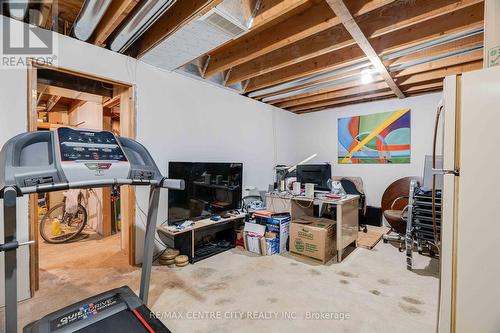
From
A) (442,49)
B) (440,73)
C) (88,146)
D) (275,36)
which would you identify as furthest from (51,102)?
(440,73)

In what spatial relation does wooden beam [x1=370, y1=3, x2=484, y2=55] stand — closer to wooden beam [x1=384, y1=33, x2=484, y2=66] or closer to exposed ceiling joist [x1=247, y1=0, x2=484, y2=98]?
exposed ceiling joist [x1=247, y1=0, x2=484, y2=98]

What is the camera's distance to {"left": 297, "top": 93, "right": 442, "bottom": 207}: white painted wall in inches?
166

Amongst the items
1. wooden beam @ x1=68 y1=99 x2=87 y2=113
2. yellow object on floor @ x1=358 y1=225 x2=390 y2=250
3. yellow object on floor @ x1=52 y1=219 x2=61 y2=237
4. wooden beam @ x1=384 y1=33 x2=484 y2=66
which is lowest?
yellow object on floor @ x1=358 y1=225 x2=390 y2=250

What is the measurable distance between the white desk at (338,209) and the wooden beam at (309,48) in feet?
5.83

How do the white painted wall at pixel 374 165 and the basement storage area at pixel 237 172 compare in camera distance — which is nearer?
the basement storage area at pixel 237 172

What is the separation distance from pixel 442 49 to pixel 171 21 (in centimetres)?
299

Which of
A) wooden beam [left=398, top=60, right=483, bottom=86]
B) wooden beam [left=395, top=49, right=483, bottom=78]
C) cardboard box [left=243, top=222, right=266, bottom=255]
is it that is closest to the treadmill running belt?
cardboard box [left=243, top=222, right=266, bottom=255]

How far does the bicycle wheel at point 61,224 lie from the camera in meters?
3.60

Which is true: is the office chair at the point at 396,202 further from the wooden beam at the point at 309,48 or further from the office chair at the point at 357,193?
the wooden beam at the point at 309,48

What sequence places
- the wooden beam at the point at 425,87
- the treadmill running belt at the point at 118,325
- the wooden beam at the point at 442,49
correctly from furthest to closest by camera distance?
the wooden beam at the point at 425,87, the wooden beam at the point at 442,49, the treadmill running belt at the point at 118,325

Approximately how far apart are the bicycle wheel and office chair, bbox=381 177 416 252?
4.93 metres

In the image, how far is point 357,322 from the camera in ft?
6.05

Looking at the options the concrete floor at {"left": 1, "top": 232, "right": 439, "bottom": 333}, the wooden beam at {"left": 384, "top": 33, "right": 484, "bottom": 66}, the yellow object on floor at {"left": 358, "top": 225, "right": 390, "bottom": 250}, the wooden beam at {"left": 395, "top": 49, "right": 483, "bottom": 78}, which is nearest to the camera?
the concrete floor at {"left": 1, "top": 232, "right": 439, "bottom": 333}

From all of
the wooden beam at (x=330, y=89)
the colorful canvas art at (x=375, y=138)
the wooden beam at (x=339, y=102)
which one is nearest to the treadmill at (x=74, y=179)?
the wooden beam at (x=330, y=89)
